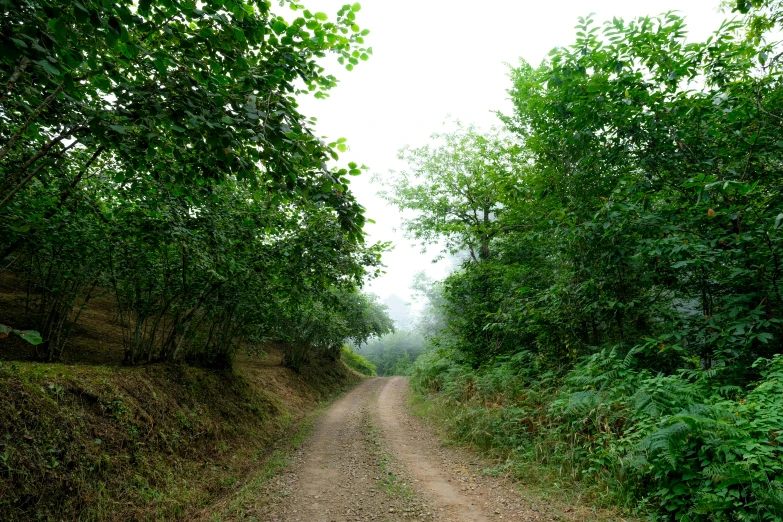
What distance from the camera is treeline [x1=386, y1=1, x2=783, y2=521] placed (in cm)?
399

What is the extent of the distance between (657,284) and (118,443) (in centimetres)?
920

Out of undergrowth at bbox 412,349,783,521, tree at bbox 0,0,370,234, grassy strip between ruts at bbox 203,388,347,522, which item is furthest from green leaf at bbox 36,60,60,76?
undergrowth at bbox 412,349,783,521

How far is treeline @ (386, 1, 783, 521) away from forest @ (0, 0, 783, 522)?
43 mm

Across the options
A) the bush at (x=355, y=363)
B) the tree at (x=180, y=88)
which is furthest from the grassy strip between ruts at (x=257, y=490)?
the bush at (x=355, y=363)

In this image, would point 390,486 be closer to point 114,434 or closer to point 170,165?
point 114,434

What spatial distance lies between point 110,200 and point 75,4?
508cm

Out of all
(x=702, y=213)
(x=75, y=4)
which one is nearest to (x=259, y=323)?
(x=75, y=4)

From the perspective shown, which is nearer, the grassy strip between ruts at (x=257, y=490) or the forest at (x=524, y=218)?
the forest at (x=524, y=218)

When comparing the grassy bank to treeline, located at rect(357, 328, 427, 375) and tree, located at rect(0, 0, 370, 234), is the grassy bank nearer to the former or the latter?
tree, located at rect(0, 0, 370, 234)

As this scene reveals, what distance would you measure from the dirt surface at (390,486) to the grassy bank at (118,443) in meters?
1.15

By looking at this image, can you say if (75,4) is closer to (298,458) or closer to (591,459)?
(591,459)

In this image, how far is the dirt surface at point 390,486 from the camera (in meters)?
4.84

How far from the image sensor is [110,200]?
598cm

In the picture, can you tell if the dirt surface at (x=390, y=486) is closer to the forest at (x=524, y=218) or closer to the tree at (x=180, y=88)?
the forest at (x=524, y=218)
